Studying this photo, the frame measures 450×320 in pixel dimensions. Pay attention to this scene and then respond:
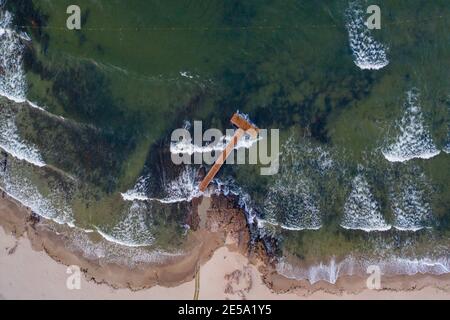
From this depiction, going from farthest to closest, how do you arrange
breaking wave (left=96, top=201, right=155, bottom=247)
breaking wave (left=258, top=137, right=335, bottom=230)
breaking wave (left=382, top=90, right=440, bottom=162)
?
breaking wave (left=96, top=201, right=155, bottom=247) → breaking wave (left=258, top=137, right=335, bottom=230) → breaking wave (left=382, top=90, right=440, bottom=162)

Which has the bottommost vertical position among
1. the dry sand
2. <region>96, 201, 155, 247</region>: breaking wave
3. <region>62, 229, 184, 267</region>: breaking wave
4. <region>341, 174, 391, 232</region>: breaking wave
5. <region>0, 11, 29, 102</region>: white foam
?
the dry sand

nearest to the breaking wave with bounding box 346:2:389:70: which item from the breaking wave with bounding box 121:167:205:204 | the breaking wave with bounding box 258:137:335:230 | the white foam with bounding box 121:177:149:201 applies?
the breaking wave with bounding box 258:137:335:230

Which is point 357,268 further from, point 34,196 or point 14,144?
point 14,144

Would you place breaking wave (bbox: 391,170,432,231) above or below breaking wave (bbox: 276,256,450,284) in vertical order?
above

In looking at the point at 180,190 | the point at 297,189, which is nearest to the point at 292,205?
the point at 297,189

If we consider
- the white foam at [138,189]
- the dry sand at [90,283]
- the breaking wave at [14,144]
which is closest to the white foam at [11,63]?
the breaking wave at [14,144]

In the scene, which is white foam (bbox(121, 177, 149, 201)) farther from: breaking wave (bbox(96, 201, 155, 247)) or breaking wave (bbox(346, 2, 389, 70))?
breaking wave (bbox(346, 2, 389, 70))

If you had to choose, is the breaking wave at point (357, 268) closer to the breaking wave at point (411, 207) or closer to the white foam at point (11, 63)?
the breaking wave at point (411, 207)
